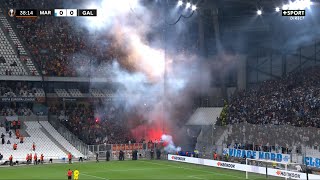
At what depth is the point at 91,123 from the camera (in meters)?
59.8

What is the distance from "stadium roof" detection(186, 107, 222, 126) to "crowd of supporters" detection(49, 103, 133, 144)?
788 centimetres

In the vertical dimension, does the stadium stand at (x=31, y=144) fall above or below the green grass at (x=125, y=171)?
above

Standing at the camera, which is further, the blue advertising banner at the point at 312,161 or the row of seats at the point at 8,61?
the row of seats at the point at 8,61

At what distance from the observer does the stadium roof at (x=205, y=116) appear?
199 ft

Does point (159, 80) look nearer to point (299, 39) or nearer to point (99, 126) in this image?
point (99, 126)

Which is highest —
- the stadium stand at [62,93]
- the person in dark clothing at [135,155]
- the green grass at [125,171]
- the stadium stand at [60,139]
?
the stadium stand at [62,93]

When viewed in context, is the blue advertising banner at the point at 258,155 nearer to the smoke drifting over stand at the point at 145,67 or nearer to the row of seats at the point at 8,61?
the smoke drifting over stand at the point at 145,67

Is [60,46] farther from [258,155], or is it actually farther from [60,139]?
[258,155]

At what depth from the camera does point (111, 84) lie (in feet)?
211

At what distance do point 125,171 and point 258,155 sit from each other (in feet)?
38.4

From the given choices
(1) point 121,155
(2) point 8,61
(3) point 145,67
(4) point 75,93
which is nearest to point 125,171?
(1) point 121,155

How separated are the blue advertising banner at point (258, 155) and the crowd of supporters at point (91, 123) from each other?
13.2 metres

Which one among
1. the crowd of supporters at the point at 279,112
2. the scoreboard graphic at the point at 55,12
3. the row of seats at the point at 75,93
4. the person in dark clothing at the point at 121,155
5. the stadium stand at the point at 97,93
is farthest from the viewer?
the stadium stand at the point at 97,93

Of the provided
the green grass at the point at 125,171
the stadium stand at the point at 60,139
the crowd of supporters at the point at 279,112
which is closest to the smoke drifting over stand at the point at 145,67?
the crowd of supporters at the point at 279,112
